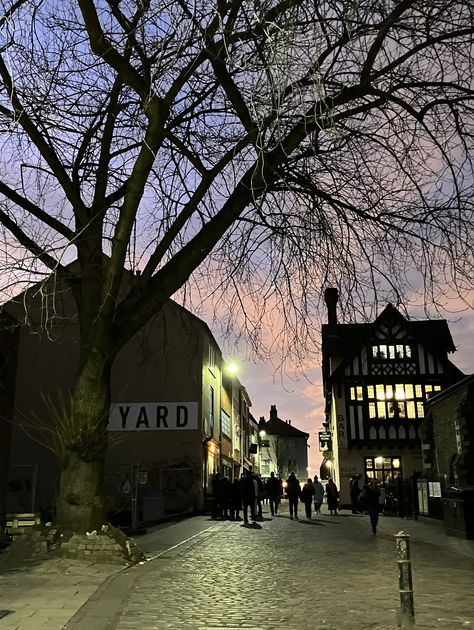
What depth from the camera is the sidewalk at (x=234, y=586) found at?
5773 mm

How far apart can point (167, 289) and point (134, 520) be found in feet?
26.4

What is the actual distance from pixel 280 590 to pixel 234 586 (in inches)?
25.3

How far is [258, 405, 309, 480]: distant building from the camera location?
75312mm

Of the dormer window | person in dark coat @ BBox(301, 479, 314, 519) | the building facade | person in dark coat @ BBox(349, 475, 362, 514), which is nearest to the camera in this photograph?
person in dark coat @ BBox(301, 479, 314, 519)

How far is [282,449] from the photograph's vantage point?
255 feet

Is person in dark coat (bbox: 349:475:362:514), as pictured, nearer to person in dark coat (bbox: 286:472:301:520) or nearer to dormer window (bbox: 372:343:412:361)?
person in dark coat (bbox: 286:472:301:520)

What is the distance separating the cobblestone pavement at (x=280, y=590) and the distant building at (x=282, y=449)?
60.6 metres

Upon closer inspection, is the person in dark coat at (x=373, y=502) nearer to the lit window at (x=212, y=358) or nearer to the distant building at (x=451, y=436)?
the distant building at (x=451, y=436)

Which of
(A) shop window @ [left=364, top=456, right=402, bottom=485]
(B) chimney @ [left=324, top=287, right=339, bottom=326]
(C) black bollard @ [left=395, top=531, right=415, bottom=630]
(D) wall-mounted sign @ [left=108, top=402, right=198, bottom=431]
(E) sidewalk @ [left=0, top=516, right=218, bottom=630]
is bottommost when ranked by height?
(E) sidewalk @ [left=0, top=516, right=218, bottom=630]

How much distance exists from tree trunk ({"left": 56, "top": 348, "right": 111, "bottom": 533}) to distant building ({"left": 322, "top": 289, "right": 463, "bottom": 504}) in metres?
23.3

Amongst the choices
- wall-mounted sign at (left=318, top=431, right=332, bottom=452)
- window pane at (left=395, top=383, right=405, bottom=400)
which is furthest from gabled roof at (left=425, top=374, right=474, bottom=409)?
wall-mounted sign at (left=318, top=431, right=332, bottom=452)

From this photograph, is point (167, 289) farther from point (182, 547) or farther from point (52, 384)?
point (52, 384)

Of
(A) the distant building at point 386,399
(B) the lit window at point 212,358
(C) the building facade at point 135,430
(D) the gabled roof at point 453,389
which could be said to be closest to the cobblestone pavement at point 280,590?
(D) the gabled roof at point 453,389

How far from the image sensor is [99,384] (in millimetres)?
9695
